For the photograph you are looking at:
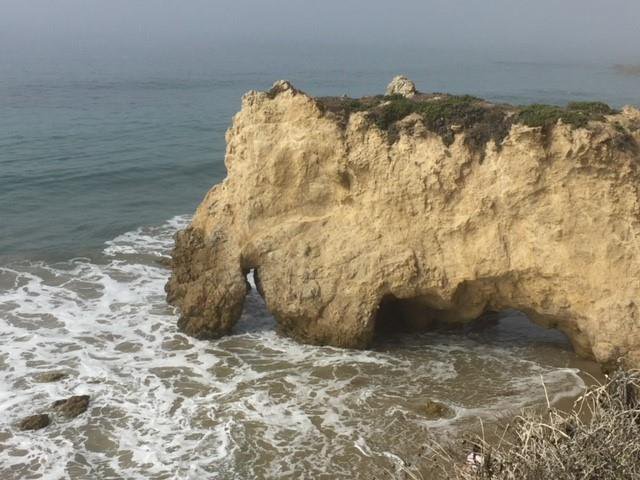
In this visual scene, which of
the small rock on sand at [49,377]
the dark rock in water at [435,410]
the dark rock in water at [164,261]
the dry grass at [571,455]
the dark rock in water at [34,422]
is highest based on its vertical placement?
the dry grass at [571,455]

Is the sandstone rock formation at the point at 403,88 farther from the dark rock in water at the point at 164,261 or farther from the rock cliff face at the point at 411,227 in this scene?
the dark rock in water at the point at 164,261

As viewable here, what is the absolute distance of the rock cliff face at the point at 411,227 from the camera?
1241cm

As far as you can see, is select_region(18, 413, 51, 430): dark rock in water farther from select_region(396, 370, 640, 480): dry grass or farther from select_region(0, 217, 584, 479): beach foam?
select_region(396, 370, 640, 480): dry grass

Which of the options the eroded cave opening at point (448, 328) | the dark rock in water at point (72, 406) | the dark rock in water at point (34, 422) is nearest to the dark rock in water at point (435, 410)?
the eroded cave opening at point (448, 328)

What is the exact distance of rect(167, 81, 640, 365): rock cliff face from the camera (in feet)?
40.7

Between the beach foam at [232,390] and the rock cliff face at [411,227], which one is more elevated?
the rock cliff face at [411,227]

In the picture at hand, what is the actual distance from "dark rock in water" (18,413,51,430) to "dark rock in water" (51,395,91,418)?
35cm

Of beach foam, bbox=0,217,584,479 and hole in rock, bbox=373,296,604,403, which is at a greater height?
hole in rock, bbox=373,296,604,403

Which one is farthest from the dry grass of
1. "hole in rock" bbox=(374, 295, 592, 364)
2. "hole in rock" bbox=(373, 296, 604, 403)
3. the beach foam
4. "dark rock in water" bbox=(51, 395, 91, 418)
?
"hole in rock" bbox=(374, 295, 592, 364)

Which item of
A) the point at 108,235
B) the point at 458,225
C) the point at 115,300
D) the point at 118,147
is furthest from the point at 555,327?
the point at 118,147

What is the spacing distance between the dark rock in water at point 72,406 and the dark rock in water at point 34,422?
348 millimetres

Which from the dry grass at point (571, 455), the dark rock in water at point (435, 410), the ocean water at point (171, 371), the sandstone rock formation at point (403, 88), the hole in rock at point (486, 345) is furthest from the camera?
the sandstone rock formation at point (403, 88)

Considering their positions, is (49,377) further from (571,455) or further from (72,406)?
(571,455)

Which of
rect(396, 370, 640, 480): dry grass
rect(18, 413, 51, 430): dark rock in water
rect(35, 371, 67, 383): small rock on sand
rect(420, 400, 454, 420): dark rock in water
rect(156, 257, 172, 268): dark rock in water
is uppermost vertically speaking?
rect(396, 370, 640, 480): dry grass
